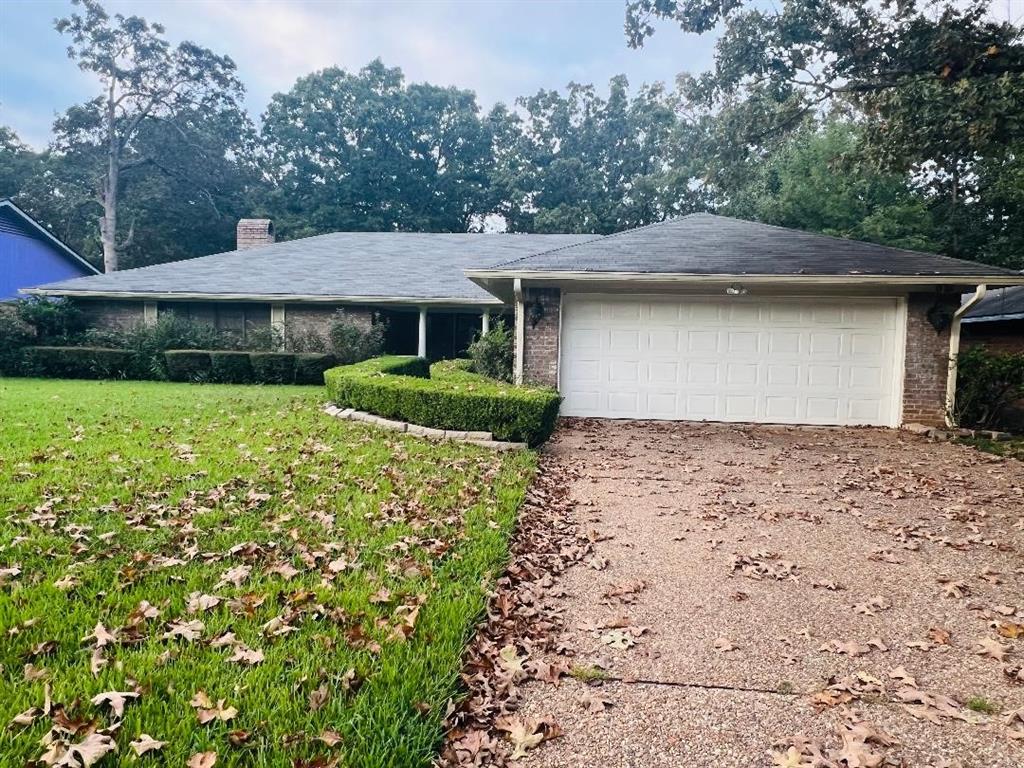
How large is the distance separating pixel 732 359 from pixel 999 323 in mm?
7827

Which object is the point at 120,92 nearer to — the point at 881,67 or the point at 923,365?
the point at 881,67

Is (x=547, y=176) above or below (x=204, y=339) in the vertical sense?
above

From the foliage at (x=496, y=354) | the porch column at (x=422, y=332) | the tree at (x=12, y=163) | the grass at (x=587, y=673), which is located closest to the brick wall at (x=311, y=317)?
the porch column at (x=422, y=332)

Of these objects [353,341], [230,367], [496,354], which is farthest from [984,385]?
[230,367]

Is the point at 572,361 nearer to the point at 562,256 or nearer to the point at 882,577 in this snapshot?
the point at 562,256

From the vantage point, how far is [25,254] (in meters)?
21.9

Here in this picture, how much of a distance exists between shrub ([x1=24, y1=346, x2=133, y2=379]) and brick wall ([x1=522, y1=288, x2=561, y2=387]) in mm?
10901

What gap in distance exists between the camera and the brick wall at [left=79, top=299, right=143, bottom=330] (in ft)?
55.0

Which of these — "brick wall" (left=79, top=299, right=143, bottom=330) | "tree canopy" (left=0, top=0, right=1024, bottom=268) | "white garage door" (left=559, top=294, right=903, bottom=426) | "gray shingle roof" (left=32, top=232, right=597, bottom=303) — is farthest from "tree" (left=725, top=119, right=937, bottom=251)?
"brick wall" (left=79, top=299, right=143, bottom=330)

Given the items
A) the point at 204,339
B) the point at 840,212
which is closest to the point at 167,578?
the point at 204,339

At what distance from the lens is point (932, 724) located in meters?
2.53

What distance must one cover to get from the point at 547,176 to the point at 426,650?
3438 cm

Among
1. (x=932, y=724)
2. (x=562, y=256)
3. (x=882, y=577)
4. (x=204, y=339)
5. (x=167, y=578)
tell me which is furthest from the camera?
(x=204, y=339)

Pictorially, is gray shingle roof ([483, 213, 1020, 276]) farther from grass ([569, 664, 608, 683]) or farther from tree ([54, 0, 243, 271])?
tree ([54, 0, 243, 271])
